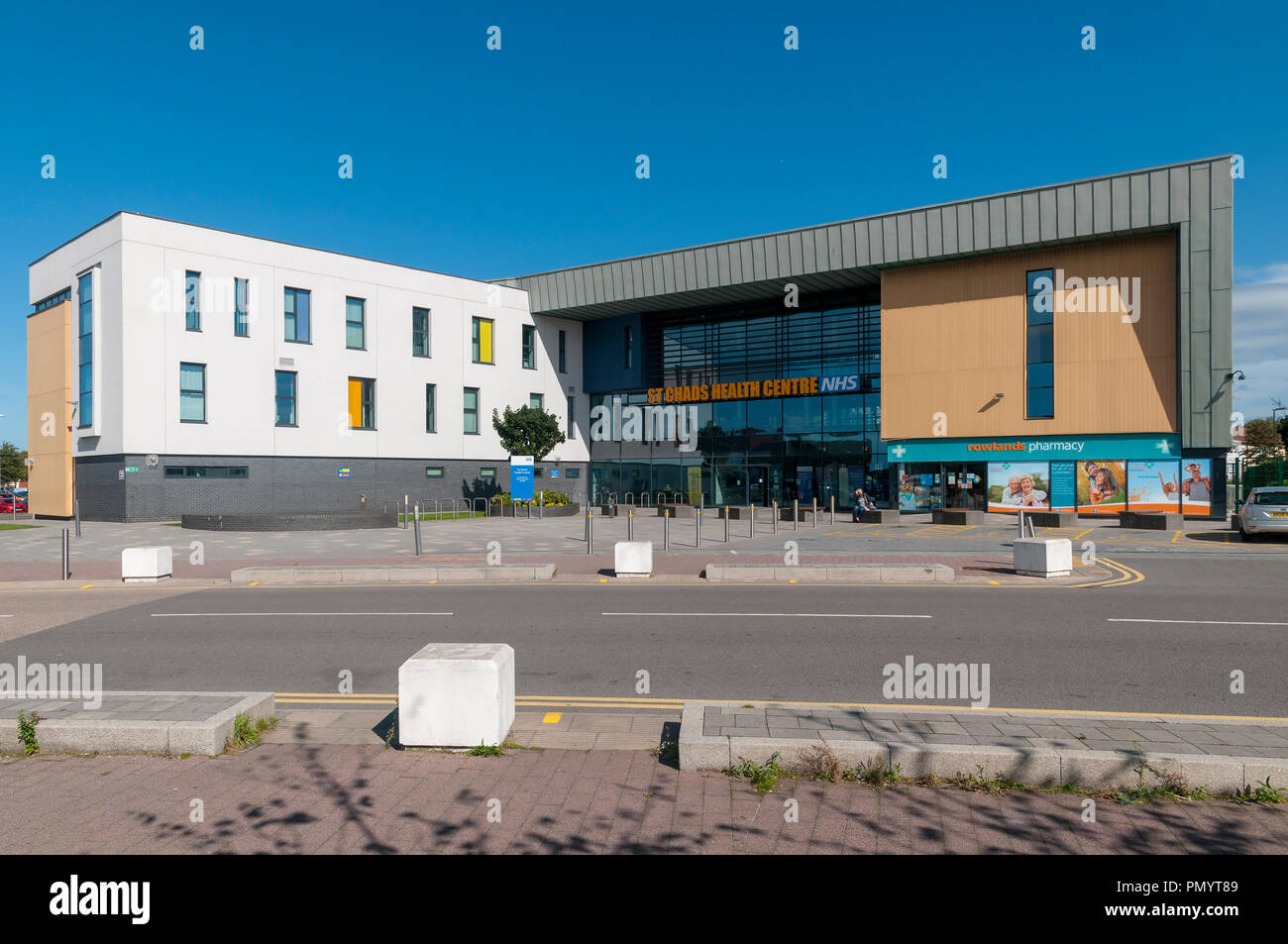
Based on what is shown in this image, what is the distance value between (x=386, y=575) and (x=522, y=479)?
2272cm

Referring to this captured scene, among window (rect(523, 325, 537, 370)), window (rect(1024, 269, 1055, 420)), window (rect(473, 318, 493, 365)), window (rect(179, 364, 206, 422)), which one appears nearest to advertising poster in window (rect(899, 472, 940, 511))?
window (rect(1024, 269, 1055, 420))

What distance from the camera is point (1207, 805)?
4203mm

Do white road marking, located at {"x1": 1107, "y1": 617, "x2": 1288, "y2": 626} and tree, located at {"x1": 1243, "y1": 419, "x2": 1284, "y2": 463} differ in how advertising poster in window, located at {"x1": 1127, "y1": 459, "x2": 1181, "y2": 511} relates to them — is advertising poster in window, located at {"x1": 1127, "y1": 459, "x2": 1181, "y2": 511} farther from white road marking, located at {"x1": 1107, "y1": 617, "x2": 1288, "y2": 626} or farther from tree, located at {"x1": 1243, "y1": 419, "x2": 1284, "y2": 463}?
tree, located at {"x1": 1243, "y1": 419, "x2": 1284, "y2": 463}

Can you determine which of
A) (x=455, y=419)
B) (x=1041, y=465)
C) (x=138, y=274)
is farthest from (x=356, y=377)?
(x=1041, y=465)

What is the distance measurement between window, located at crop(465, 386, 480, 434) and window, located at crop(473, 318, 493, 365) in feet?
5.54

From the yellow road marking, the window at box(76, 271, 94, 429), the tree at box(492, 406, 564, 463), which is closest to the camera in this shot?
the yellow road marking

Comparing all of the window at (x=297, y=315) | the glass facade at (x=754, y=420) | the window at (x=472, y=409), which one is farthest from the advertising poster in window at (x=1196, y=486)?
the window at (x=297, y=315)

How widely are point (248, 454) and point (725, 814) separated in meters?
35.8

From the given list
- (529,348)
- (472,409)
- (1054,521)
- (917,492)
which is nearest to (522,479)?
(472,409)

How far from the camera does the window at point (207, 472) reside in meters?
33.0

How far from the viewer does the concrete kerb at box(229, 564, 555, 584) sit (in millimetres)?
14820

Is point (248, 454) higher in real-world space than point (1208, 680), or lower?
higher
